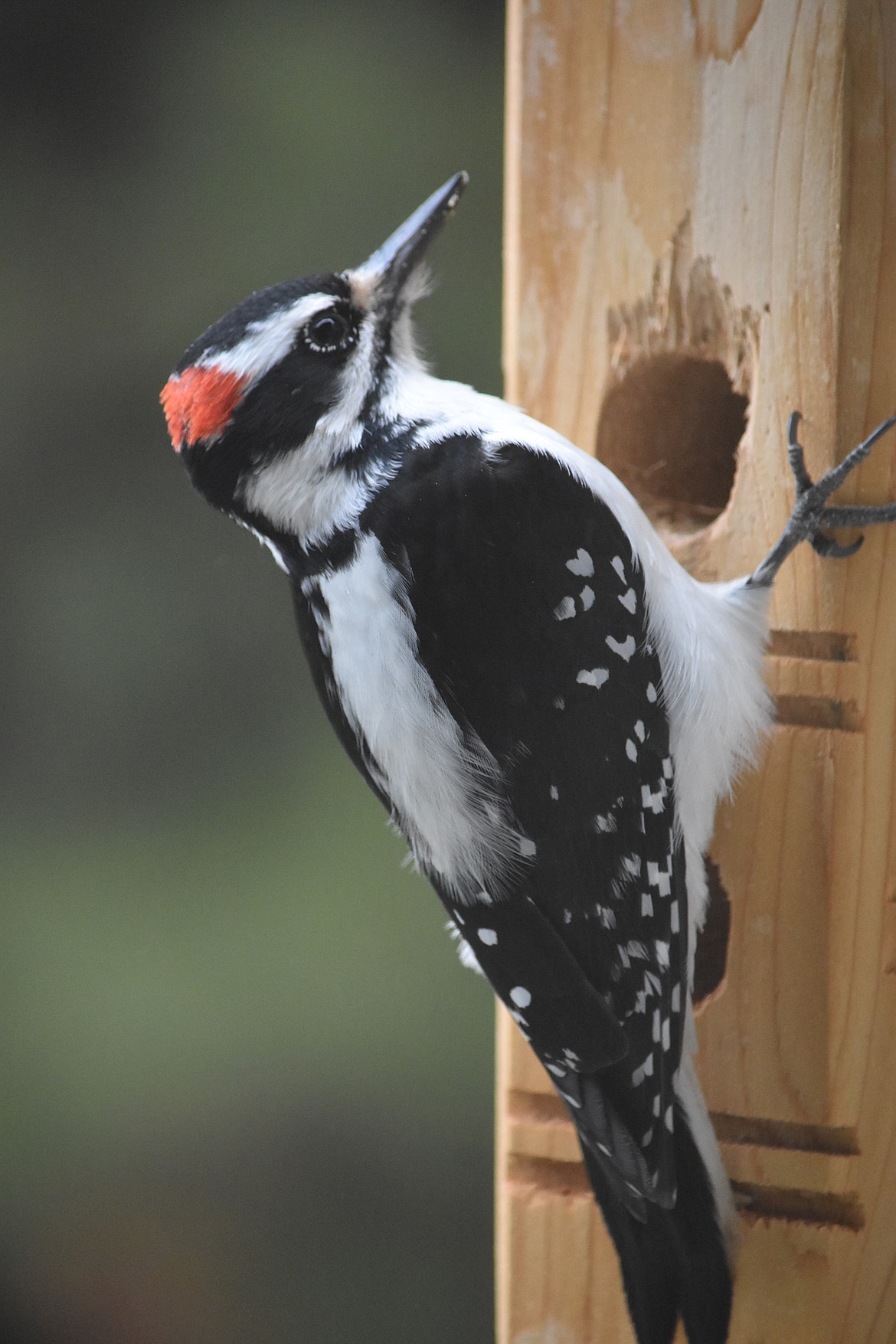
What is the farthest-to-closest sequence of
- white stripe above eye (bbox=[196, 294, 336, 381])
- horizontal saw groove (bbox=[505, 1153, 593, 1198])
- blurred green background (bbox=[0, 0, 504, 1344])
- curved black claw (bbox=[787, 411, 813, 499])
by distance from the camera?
blurred green background (bbox=[0, 0, 504, 1344]) < horizontal saw groove (bbox=[505, 1153, 593, 1198]) < curved black claw (bbox=[787, 411, 813, 499]) < white stripe above eye (bbox=[196, 294, 336, 381])

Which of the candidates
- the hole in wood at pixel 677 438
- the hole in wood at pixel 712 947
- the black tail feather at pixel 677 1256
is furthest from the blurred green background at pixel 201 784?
the black tail feather at pixel 677 1256

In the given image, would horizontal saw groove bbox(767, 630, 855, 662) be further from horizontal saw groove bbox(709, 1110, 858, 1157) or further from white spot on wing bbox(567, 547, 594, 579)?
horizontal saw groove bbox(709, 1110, 858, 1157)

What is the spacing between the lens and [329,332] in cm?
92

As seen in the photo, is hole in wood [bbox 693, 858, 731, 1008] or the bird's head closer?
the bird's head

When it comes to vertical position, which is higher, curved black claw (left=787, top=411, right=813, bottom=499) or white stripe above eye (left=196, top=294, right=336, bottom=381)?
white stripe above eye (left=196, top=294, right=336, bottom=381)

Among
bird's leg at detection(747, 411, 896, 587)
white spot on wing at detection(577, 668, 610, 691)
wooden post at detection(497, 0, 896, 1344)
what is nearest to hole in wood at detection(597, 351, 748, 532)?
wooden post at detection(497, 0, 896, 1344)

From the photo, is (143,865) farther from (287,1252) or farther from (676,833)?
(676,833)

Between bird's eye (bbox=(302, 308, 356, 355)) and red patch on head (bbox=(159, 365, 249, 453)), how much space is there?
0.25 ft

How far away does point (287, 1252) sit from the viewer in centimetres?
193

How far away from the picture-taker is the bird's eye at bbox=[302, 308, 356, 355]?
909mm

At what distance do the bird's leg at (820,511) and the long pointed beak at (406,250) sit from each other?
1.10ft

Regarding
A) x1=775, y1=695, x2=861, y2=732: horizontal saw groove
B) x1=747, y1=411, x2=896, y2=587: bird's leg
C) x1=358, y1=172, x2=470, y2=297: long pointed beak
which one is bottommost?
x1=775, y1=695, x2=861, y2=732: horizontal saw groove

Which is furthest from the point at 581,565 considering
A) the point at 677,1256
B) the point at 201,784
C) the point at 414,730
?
the point at 201,784

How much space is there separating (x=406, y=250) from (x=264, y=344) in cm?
18
